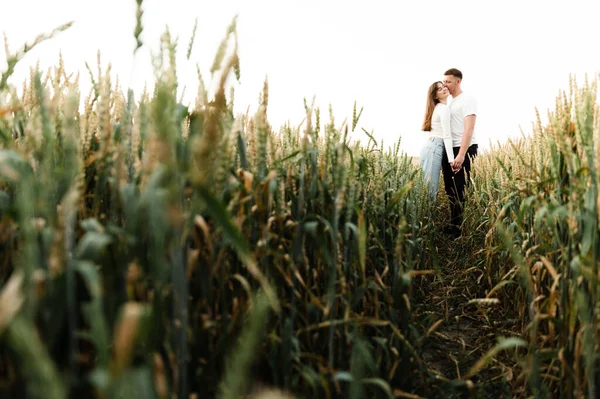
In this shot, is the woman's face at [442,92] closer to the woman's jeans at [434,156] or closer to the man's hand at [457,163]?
the woman's jeans at [434,156]

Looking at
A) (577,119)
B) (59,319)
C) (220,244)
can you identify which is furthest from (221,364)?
(577,119)

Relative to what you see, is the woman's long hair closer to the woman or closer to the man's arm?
the woman

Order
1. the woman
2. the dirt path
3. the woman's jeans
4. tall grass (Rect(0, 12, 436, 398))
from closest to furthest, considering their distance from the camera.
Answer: tall grass (Rect(0, 12, 436, 398))
the dirt path
the woman
the woman's jeans

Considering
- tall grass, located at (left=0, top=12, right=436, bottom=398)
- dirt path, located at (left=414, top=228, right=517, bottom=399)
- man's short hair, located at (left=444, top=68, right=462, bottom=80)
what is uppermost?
man's short hair, located at (left=444, top=68, right=462, bottom=80)

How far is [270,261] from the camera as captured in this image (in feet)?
4.37

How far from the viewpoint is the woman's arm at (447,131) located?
13.8 ft

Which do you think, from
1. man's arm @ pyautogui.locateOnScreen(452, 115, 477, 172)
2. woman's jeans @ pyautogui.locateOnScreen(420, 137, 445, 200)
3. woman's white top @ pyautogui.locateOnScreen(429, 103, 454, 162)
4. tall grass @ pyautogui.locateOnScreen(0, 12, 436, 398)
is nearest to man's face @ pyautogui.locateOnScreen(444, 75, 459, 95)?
woman's white top @ pyautogui.locateOnScreen(429, 103, 454, 162)

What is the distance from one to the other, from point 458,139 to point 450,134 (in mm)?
239

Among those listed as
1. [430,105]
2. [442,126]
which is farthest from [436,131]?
[430,105]

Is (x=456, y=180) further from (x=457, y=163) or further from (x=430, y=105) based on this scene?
(x=430, y=105)

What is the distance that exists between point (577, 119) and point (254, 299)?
1032 mm

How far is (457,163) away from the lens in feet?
14.1

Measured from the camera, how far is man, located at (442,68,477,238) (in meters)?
4.21

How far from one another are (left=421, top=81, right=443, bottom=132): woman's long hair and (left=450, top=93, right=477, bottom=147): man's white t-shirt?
0.62 ft
